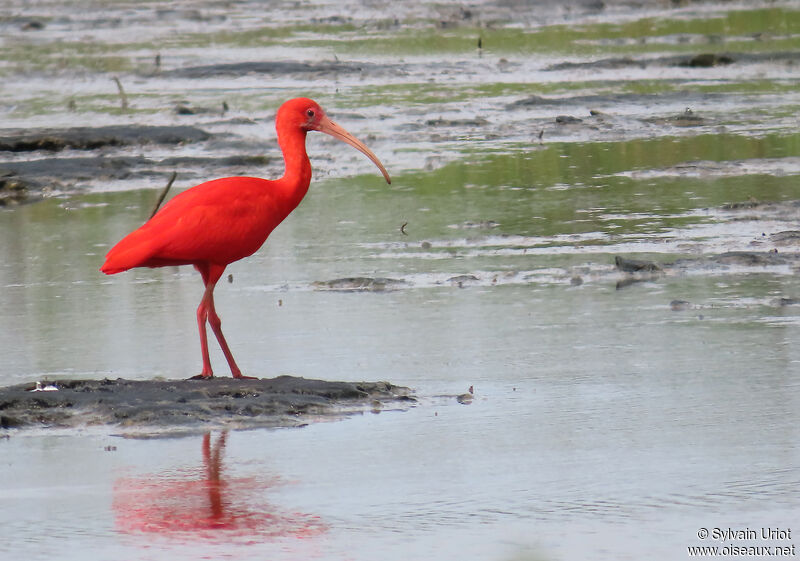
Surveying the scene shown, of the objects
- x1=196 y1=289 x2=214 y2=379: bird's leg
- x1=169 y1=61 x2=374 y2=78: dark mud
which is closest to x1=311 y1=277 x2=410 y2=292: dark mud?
x1=196 y1=289 x2=214 y2=379: bird's leg

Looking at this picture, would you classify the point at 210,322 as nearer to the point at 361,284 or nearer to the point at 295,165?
the point at 295,165

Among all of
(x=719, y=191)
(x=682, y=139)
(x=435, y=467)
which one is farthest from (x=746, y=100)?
(x=435, y=467)

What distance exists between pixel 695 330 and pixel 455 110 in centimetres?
939

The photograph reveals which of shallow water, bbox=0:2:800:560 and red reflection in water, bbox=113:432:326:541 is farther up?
shallow water, bbox=0:2:800:560

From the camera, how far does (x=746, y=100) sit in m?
16.9

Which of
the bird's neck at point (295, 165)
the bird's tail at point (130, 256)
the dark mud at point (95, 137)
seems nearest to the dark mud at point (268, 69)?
the dark mud at point (95, 137)

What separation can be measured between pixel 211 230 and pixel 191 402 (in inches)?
41.0

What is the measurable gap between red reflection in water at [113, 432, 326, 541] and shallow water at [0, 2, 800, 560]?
0.05 feet

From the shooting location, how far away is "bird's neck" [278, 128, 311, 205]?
8.03m

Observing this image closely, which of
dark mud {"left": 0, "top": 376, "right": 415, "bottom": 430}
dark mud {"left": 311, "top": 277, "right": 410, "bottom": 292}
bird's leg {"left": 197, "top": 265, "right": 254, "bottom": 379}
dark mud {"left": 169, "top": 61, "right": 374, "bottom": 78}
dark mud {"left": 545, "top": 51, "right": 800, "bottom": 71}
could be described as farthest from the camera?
dark mud {"left": 169, "top": 61, "right": 374, "bottom": 78}

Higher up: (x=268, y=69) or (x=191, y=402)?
(x=268, y=69)

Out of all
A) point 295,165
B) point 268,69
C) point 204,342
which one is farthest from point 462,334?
point 268,69

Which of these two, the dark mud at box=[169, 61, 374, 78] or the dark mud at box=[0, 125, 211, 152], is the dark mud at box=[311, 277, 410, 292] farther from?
the dark mud at box=[169, 61, 374, 78]

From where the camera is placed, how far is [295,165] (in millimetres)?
8094
